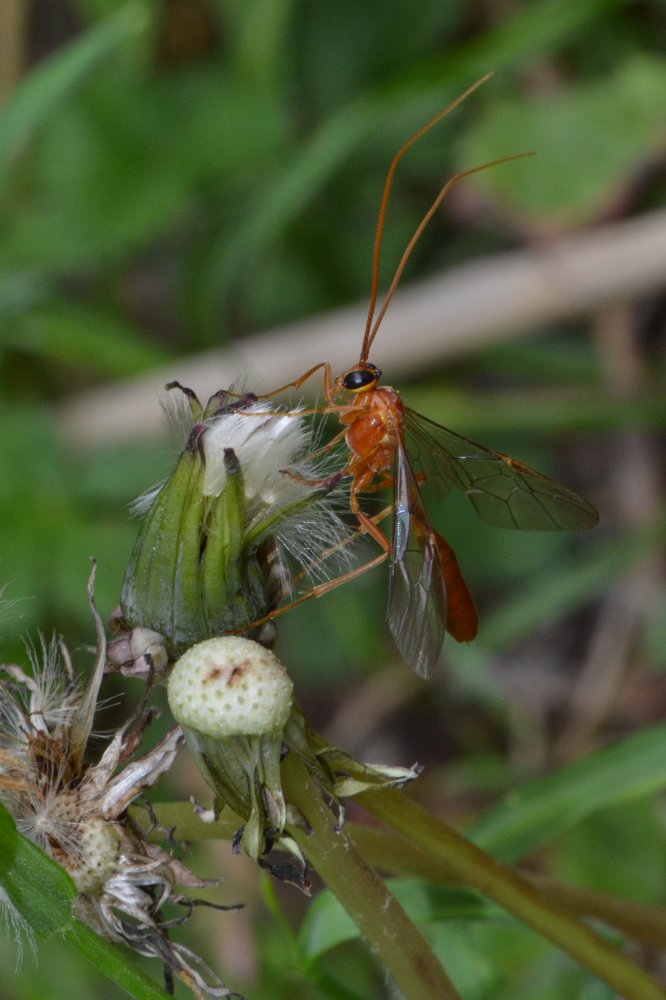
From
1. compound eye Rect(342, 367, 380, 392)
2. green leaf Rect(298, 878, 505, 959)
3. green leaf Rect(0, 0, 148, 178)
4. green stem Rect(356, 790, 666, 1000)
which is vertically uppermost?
green leaf Rect(0, 0, 148, 178)

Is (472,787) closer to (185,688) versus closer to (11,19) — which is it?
(185,688)

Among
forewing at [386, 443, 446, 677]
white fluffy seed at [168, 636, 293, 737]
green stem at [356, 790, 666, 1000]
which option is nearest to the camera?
white fluffy seed at [168, 636, 293, 737]

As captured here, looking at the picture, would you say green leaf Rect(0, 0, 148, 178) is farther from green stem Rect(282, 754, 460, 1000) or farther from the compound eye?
green stem Rect(282, 754, 460, 1000)

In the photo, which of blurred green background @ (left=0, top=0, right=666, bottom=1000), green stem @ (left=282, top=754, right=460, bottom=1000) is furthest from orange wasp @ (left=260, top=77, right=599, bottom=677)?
blurred green background @ (left=0, top=0, right=666, bottom=1000)

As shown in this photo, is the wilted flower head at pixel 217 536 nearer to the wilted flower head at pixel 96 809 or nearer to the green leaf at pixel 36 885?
the wilted flower head at pixel 96 809

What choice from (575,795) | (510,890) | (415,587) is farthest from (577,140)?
(510,890)

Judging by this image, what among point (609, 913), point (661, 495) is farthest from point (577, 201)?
point (609, 913)

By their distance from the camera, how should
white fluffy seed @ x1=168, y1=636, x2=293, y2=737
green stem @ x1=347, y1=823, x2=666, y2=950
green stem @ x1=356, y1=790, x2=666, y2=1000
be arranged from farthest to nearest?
green stem @ x1=347, y1=823, x2=666, y2=950
green stem @ x1=356, y1=790, x2=666, y2=1000
white fluffy seed @ x1=168, y1=636, x2=293, y2=737
